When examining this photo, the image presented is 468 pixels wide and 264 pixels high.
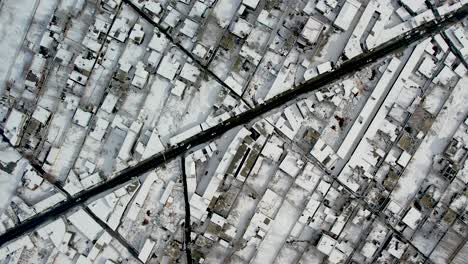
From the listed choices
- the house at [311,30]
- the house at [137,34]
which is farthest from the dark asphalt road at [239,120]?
the house at [137,34]

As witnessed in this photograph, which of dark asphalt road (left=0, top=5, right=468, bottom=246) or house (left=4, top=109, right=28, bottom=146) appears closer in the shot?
house (left=4, top=109, right=28, bottom=146)

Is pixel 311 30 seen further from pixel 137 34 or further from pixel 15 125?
pixel 15 125

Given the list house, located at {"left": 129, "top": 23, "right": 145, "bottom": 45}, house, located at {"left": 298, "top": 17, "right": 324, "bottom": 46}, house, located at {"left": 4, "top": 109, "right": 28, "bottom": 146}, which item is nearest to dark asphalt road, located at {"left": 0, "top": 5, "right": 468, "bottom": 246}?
house, located at {"left": 298, "top": 17, "right": 324, "bottom": 46}

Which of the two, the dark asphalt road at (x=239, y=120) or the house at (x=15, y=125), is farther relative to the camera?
the dark asphalt road at (x=239, y=120)

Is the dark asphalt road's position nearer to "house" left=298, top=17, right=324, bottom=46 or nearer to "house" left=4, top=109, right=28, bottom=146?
"house" left=298, top=17, right=324, bottom=46

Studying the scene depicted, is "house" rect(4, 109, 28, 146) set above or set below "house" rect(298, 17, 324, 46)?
below

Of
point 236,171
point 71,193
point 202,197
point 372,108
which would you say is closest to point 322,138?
point 372,108

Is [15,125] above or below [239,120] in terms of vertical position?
below

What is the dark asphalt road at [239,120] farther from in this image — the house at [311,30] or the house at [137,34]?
the house at [137,34]

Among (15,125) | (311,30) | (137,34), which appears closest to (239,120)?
(311,30)

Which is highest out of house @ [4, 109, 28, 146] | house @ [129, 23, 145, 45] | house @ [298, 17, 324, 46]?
house @ [298, 17, 324, 46]
